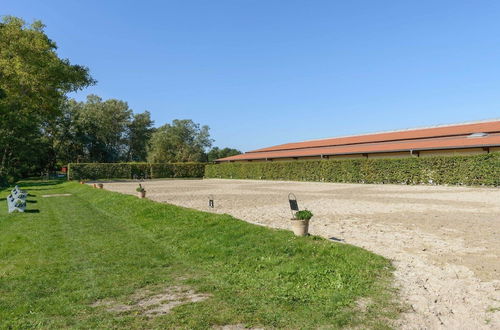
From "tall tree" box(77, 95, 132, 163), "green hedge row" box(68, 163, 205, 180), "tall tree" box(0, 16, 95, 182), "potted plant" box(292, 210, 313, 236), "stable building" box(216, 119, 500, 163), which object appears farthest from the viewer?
"tall tree" box(77, 95, 132, 163)

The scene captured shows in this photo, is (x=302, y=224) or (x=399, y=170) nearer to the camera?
(x=302, y=224)

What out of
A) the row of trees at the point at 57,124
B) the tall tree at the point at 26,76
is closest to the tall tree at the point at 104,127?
the row of trees at the point at 57,124

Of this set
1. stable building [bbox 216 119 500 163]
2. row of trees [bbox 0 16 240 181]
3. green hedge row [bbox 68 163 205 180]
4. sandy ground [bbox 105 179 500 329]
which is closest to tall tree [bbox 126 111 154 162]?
row of trees [bbox 0 16 240 181]

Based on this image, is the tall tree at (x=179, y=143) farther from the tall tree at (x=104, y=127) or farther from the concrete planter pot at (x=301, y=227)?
the concrete planter pot at (x=301, y=227)

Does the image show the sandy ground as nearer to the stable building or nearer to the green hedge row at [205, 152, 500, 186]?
the green hedge row at [205, 152, 500, 186]

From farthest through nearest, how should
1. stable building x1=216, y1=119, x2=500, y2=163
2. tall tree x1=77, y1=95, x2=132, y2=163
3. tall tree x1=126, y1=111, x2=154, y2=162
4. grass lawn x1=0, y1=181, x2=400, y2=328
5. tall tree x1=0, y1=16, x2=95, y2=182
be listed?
tall tree x1=126, y1=111, x2=154, y2=162 → tall tree x1=77, y1=95, x2=132, y2=163 → stable building x1=216, y1=119, x2=500, y2=163 → tall tree x1=0, y1=16, x2=95, y2=182 → grass lawn x1=0, y1=181, x2=400, y2=328

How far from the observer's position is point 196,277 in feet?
19.1

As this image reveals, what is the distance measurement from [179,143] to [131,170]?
25845 mm

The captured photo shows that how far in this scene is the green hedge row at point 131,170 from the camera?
48.4 metres

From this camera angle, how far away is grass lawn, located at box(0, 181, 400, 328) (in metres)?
4.12

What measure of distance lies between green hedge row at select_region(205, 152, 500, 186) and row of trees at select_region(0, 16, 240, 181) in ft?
79.0

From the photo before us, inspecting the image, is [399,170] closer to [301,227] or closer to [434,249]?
[434,249]

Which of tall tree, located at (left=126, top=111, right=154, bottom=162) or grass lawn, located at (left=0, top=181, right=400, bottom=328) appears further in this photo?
tall tree, located at (left=126, top=111, right=154, bottom=162)

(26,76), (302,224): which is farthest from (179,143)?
(302,224)
